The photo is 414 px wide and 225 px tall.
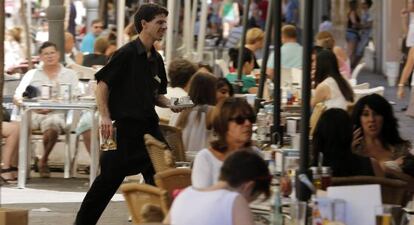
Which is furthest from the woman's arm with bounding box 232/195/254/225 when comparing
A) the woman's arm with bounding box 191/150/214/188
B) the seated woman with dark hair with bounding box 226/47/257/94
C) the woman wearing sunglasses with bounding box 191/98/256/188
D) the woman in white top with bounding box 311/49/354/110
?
the seated woman with dark hair with bounding box 226/47/257/94

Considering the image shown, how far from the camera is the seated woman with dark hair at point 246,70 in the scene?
17.8m

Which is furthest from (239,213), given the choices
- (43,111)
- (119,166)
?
(43,111)

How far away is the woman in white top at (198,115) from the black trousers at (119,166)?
0.90m

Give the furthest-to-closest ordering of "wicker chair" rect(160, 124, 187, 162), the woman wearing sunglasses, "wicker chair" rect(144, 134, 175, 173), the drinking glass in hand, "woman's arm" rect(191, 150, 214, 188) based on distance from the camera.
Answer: "wicker chair" rect(160, 124, 187, 162), "wicker chair" rect(144, 134, 175, 173), the woman wearing sunglasses, "woman's arm" rect(191, 150, 214, 188), the drinking glass in hand

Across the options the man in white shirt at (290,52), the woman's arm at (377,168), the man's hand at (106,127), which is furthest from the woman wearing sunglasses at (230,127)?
the man in white shirt at (290,52)

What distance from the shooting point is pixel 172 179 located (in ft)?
26.3

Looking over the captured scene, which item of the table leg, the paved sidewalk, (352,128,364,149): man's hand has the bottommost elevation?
the paved sidewalk

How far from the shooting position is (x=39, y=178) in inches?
619

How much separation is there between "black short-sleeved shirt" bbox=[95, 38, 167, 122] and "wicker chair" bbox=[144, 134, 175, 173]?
79cm

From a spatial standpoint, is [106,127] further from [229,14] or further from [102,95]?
[229,14]

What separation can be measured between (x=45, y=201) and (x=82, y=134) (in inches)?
75.6

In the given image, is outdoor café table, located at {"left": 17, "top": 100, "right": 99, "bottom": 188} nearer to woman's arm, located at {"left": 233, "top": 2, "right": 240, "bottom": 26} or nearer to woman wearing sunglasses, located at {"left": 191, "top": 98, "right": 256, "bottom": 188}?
woman wearing sunglasses, located at {"left": 191, "top": 98, "right": 256, "bottom": 188}

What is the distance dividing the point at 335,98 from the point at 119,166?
478 centimetres

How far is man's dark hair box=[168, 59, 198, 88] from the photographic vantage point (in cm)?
1368
